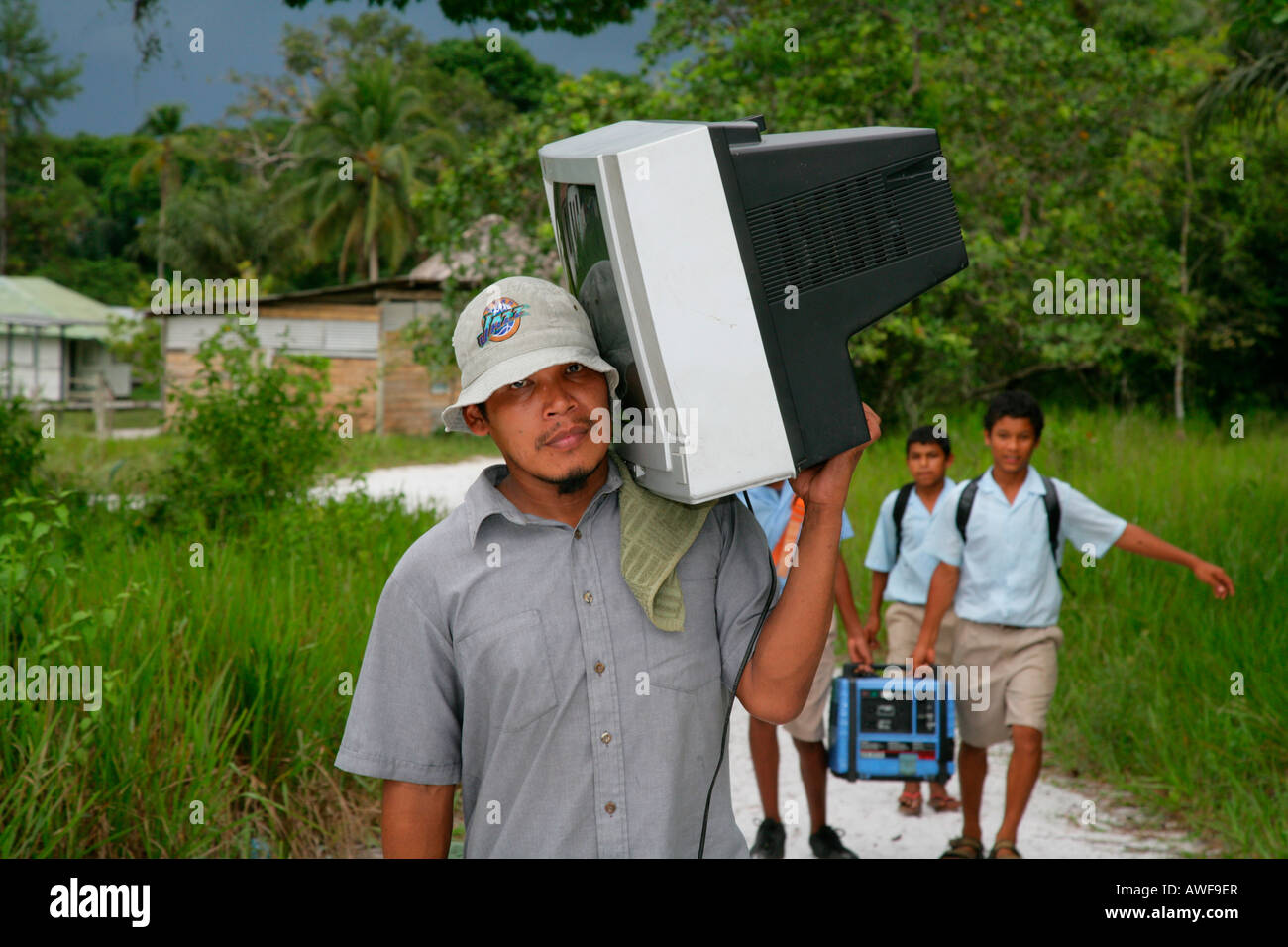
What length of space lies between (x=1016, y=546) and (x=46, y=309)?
37.0 meters

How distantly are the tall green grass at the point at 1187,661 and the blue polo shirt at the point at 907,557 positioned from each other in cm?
129

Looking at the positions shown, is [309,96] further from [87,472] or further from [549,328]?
[549,328]

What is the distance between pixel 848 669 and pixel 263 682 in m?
2.34

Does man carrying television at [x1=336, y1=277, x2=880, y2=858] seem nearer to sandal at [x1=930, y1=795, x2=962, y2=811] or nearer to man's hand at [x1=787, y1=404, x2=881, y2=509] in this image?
man's hand at [x1=787, y1=404, x2=881, y2=509]

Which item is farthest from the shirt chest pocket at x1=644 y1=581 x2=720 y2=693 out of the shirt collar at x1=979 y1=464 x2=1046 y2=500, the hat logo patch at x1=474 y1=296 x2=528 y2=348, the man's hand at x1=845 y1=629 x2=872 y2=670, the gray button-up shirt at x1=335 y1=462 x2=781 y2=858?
the man's hand at x1=845 y1=629 x2=872 y2=670

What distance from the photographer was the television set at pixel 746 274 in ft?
6.23

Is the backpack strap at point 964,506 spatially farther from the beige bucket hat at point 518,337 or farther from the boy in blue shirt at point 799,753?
the beige bucket hat at point 518,337

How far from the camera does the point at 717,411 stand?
1.92m

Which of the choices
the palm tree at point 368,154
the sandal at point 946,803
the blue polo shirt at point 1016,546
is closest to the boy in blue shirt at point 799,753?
the blue polo shirt at point 1016,546

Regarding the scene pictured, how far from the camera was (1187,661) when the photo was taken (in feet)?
19.4

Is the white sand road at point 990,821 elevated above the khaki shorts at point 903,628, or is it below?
below

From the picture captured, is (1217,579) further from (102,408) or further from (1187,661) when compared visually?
(102,408)

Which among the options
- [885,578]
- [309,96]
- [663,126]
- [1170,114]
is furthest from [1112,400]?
[309,96]

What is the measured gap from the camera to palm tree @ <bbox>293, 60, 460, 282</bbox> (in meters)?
39.6
